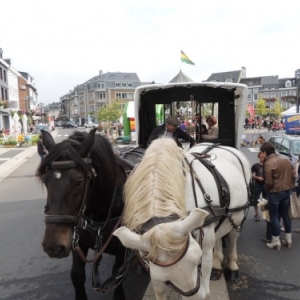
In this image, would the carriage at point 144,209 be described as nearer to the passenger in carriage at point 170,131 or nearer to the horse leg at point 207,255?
the horse leg at point 207,255

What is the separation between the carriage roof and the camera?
16.8 feet

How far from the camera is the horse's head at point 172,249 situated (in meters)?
1.64

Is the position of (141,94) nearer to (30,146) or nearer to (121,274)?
(121,274)

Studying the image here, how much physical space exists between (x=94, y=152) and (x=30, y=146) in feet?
78.5

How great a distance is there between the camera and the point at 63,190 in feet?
6.48

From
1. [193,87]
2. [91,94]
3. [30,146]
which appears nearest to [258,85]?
[91,94]

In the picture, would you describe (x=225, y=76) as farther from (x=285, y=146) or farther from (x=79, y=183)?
(x=79, y=183)

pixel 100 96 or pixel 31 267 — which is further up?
pixel 100 96

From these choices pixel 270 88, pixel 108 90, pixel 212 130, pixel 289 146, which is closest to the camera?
pixel 212 130

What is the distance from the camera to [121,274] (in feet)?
8.72

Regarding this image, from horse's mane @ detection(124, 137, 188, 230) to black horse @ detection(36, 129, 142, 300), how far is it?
27 centimetres

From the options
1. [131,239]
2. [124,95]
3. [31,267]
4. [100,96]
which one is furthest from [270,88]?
[131,239]

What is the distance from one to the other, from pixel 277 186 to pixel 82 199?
11.1 feet

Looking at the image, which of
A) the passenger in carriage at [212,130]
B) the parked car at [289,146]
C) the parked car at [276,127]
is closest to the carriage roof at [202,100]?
the passenger in carriage at [212,130]
